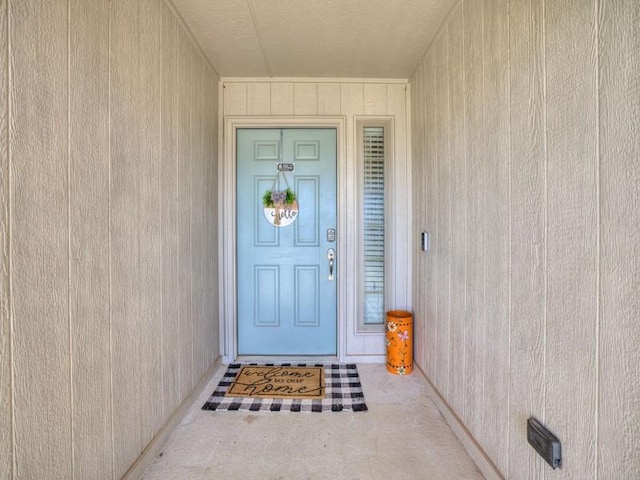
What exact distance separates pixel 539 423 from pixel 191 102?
97.6 inches

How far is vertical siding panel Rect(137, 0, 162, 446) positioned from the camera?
161 cm

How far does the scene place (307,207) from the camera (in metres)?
2.88

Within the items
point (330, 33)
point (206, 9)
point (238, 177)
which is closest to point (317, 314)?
point (238, 177)

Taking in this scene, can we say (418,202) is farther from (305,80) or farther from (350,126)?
(305,80)

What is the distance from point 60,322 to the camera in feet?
3.60

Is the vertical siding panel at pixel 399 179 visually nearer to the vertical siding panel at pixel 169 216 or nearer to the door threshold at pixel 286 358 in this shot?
the door threshold at pixel 286 358

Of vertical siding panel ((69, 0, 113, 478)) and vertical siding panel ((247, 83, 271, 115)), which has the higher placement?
vertical siding panel ((247, 83, 271, 115))

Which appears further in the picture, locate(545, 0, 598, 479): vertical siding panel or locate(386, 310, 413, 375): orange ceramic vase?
locate(386, 310, 413, 375): orange ceramic vase

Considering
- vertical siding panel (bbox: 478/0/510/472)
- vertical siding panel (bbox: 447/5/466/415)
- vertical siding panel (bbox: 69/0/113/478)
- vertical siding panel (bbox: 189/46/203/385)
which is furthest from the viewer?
vertical siding panel (bbox: 189/46/203/385)

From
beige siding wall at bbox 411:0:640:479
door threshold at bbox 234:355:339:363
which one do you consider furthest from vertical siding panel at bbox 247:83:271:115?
door threshold at bbox 234:355:339:363

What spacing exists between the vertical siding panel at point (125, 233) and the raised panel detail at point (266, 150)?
1.35m

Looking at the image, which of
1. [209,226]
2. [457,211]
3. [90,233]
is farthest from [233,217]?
[457,211]

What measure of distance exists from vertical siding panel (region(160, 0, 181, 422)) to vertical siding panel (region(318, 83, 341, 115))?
120 cm

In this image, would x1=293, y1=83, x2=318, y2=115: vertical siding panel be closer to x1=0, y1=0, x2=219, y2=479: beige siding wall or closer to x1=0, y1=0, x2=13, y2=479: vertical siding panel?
x1=0, y1=0, x2=219, y2=479: beige siding wall
